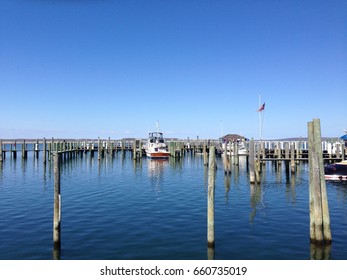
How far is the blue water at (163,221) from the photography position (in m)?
10.6

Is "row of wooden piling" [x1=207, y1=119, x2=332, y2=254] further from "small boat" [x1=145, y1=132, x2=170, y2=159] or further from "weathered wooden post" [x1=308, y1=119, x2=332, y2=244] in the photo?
"small boat" [x1=145, y1=132, x2=170, y2=159]

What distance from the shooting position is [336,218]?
15.1 m

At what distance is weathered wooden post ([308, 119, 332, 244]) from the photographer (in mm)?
10281

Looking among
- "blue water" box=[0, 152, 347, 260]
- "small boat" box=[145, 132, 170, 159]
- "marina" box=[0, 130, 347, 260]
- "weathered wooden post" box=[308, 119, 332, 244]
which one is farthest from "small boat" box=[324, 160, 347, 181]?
"small boat" box=[145, 132, 170, 159]

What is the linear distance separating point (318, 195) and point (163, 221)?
7.20 meters

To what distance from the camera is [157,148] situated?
54438 millimetres

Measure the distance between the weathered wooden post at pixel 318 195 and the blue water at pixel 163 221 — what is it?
643 millimetres

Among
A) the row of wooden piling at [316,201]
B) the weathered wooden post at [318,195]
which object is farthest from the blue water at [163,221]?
the weathered wooden post at [318,195]

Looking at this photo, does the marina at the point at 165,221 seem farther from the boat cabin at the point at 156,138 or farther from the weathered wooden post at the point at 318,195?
the boat cabin at the point at 156,138

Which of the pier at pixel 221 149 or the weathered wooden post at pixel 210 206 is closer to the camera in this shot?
the weathered wooden post at pixel 210 206

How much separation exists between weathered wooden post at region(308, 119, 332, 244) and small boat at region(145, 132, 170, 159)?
42857mm
